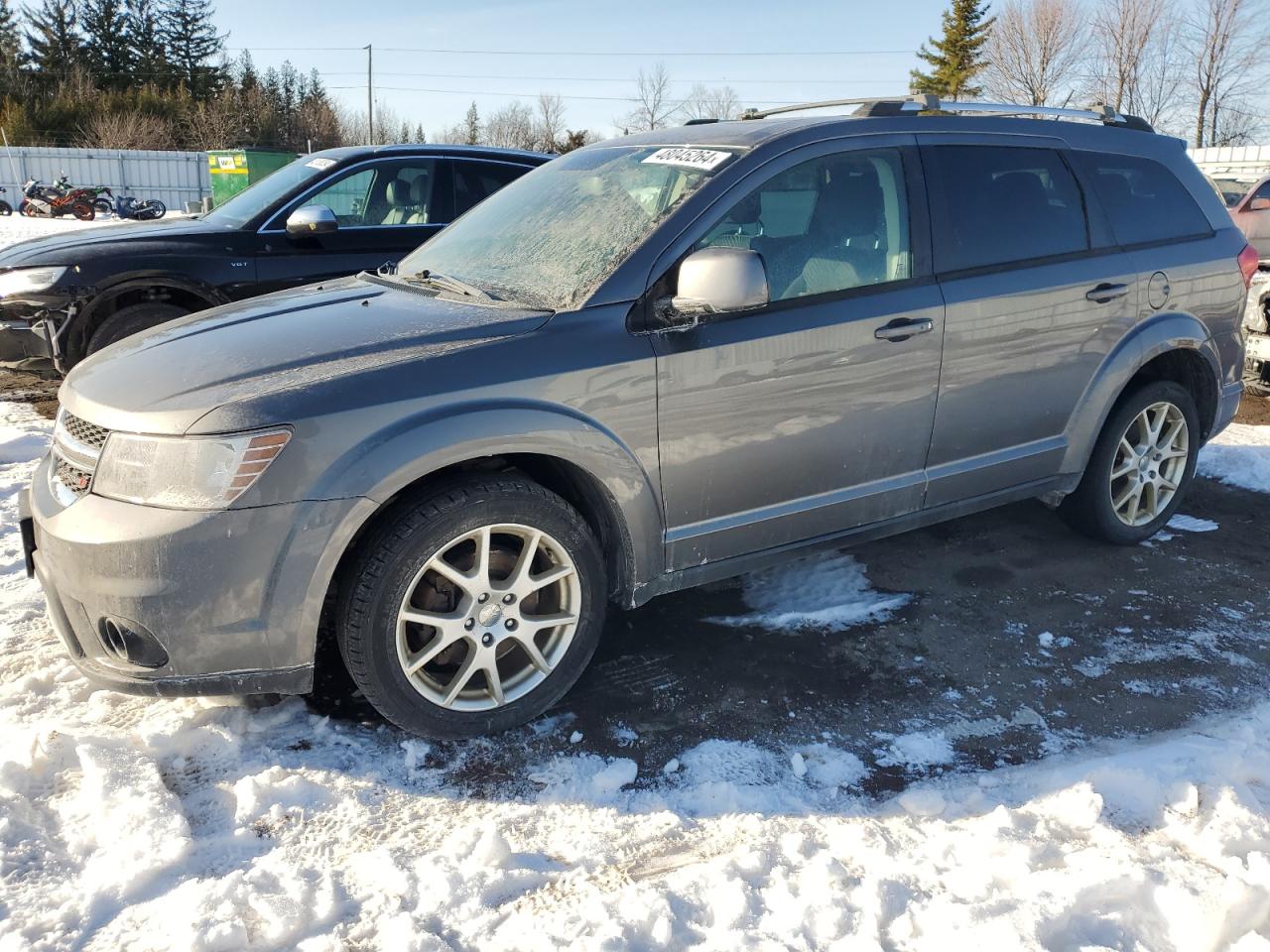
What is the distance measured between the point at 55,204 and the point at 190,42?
143 feet

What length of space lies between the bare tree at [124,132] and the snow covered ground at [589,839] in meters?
48.7

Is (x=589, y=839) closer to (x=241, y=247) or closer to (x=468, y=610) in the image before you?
(x=468, y=610)

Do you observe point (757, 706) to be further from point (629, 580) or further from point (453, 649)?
point (453, 649)

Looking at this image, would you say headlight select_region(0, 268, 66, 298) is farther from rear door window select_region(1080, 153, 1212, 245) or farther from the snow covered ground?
rear door window select_region(1080, 153, 1212, 245)

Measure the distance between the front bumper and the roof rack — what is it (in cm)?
260

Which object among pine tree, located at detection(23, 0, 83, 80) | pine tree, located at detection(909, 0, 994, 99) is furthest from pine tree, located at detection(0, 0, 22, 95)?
pine tree, located at detection(909, 0, 994, 99)

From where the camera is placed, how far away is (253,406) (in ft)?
8.60

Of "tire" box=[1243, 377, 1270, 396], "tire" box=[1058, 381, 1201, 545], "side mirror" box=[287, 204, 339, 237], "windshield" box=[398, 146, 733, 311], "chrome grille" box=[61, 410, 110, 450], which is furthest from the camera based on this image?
"tire" box=[1243, 377, 1270, 396]

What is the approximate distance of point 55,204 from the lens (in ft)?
97.6

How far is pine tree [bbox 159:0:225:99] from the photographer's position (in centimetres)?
6438

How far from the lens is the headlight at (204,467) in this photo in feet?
8.49

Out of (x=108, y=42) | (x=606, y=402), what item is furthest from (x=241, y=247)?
(x=108, y=42)

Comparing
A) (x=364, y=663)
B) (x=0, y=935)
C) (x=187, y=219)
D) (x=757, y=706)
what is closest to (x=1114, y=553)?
(x=757, y=706)

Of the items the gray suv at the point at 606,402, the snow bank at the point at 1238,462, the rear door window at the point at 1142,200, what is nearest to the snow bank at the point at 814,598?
the gray suv at the point at 606,402
